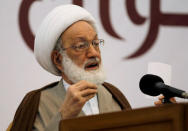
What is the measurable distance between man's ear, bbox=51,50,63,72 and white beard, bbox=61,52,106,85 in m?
0.04

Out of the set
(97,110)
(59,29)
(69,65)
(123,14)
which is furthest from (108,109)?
(123,14)

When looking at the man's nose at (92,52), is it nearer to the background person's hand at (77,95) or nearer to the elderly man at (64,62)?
the elderly man at (64,62)

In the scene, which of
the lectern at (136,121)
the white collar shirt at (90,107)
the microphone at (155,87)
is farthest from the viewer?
the white collar shirt at (90,107)

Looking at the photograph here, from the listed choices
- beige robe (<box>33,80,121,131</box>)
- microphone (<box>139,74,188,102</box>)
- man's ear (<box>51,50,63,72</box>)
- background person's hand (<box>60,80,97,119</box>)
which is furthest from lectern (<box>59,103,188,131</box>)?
man's ear (<box>51,50,63,72</box>)

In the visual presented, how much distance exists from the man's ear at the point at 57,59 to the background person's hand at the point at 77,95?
355 mm

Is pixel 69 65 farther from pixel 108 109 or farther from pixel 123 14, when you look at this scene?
pixel 123 14

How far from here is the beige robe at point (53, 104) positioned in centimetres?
188

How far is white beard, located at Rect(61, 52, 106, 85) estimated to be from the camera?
190 centimetres

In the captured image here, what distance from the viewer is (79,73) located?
1915 mm

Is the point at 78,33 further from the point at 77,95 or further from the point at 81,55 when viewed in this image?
the point at 77,95

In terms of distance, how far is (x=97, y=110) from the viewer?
202 centimetres

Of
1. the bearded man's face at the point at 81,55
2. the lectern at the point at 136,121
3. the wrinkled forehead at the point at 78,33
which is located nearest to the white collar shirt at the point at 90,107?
the bearded man's face at the point at 81,55

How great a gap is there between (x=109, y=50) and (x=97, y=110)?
0.92m

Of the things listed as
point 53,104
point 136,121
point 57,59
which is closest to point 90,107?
point 53,104
